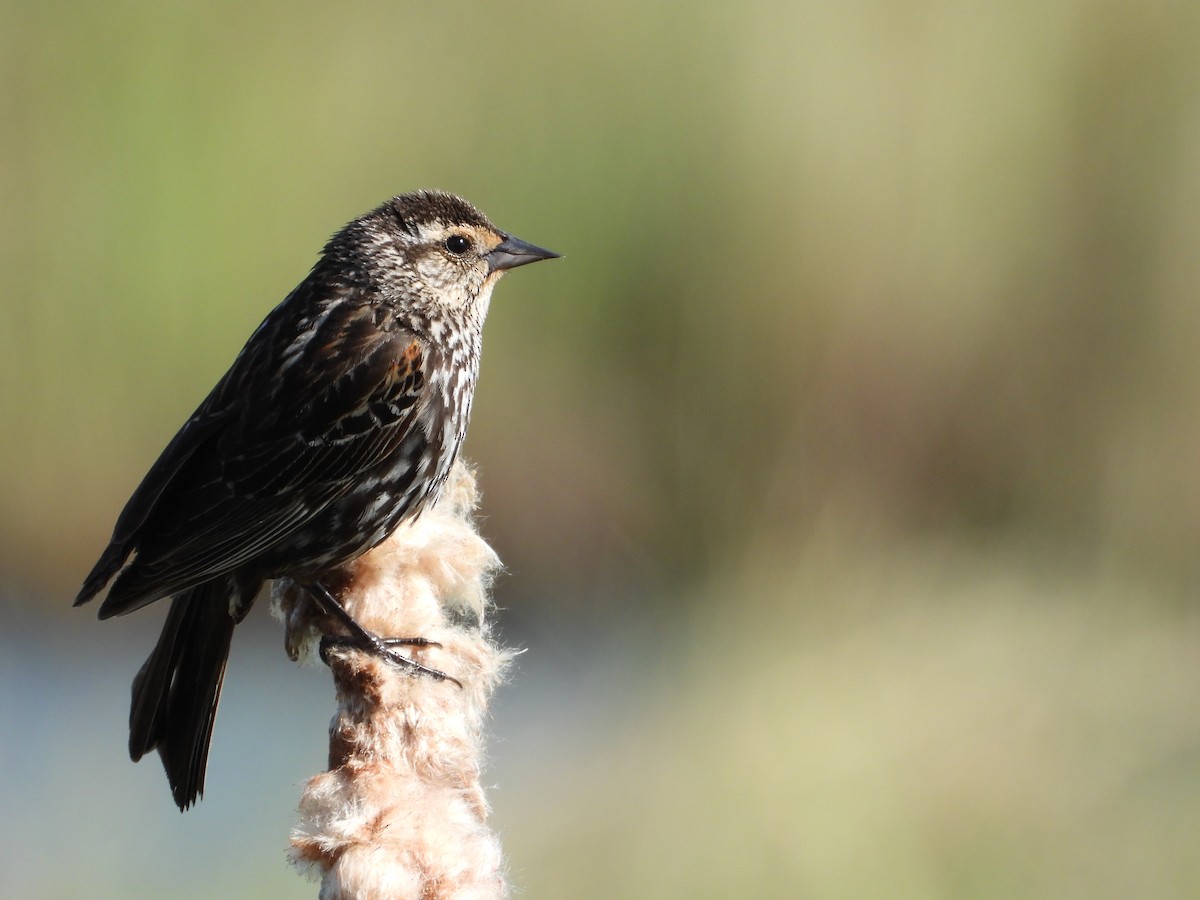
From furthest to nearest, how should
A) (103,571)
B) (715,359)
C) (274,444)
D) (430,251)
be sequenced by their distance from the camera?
(715,359)
(430,251)
(274,444)
(103,571)

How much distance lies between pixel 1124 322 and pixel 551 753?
265 centimetres

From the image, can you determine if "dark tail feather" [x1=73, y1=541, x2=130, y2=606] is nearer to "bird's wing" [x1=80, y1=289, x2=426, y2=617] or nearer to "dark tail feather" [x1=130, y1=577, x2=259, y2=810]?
"bird's wing" [x1=80, y1=289, x2=426, y2=617]

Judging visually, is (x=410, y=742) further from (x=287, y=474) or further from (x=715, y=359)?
(x=715, y=359)

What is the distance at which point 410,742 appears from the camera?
1858 mm

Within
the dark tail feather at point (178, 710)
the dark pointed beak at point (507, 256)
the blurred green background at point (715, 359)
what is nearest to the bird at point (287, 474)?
the dark tail feather at point (178, 710)

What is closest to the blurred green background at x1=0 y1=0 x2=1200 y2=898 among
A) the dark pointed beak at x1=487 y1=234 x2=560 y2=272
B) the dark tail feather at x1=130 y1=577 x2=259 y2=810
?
the dark tail feather at x1=130 y1=577 x2=259 y2=810

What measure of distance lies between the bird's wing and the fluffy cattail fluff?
0.20 metres

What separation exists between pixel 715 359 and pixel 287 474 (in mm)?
2579

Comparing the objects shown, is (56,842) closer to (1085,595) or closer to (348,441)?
(348,441)

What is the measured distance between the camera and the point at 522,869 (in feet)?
12.8

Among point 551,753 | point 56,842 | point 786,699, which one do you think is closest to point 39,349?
point 56,842

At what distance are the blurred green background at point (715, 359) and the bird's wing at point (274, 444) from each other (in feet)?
6.01

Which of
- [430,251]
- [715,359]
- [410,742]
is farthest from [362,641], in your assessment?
[715,359]

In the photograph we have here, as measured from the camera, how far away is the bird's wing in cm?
237
